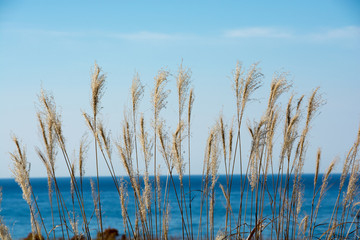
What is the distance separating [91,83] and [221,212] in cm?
2981

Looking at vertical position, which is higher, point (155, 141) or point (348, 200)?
point (155, 141)

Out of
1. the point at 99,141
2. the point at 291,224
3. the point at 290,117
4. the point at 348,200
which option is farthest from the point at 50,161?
the point at 348,200

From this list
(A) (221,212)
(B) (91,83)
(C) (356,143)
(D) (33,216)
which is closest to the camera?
(B) (91,83)

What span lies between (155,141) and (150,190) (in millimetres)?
391

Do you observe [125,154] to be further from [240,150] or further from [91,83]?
[240,150]

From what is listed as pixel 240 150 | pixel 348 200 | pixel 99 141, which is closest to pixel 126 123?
pixel 99 141

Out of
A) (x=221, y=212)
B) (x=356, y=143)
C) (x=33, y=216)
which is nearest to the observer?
(x=33, y=216)

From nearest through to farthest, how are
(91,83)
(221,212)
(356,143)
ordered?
(91,83), (356,143), (221,212)

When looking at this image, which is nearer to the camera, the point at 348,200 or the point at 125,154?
the point at 125,154

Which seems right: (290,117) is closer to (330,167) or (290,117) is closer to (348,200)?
(330,167)

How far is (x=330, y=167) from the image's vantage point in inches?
154

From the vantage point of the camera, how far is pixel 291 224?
13.5 ft

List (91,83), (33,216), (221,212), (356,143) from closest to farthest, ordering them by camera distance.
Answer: (91,83)
(33,216)
(356,143)
(221,212)

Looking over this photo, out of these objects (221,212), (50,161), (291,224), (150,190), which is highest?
(50,161)
